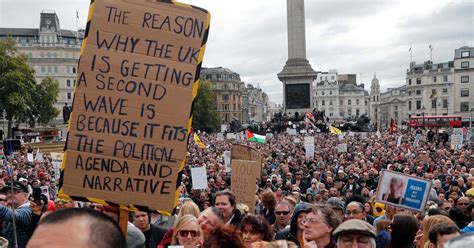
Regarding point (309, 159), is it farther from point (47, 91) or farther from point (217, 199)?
point (47, 91)

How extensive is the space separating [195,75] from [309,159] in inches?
725

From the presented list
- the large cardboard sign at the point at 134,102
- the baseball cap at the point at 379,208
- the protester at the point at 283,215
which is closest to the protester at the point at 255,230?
the large cardboard sign at the point at 134,102

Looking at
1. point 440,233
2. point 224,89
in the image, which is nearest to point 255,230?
point 440,233

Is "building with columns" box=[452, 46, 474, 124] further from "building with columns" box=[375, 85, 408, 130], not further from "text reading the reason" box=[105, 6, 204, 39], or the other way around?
"text reading the reason" box=[105, 6, 204, 39]

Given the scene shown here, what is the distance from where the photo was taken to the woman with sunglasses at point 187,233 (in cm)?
503

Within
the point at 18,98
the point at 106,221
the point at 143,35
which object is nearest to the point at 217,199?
the point at 143,35

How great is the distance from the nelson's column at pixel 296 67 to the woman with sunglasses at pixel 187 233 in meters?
54.4

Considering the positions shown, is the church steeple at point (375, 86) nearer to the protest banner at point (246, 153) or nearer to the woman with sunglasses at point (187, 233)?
the protest banner at point (246, 153)

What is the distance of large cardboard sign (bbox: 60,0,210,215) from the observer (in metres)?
4.46

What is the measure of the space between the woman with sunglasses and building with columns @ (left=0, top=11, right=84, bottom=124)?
311 feet

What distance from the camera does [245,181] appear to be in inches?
356

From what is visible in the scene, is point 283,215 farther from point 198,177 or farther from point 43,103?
point 43,103

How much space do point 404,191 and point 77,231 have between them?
655cm

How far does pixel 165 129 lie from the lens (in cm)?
457
